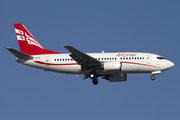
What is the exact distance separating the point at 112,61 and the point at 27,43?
14899 millimetres

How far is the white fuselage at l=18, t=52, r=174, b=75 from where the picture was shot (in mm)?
52250

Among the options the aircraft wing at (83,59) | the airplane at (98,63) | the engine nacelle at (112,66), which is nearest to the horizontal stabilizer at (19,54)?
the airplane at (98,63)

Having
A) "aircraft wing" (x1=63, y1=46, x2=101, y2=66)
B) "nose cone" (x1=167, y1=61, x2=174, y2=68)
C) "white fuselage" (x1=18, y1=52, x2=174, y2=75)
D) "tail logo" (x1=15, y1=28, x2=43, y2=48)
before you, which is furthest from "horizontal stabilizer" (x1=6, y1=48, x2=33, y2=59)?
"nose cone" (x1=167, y1=61, x2=174, y2=68)

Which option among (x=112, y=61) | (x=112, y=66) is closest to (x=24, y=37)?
(x=112, y=61)

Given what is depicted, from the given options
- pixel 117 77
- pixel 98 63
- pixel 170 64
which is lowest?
pixel 117 77

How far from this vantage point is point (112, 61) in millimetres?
52219

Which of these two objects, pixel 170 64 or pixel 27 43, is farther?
pixel 27 43

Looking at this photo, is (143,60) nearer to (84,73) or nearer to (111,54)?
(111,54)

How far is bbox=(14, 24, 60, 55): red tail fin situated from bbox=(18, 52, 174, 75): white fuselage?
175cm

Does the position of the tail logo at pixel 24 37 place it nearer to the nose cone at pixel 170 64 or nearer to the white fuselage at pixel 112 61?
the white fuselage at pixel 112 61

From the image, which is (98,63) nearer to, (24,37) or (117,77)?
(117,77)

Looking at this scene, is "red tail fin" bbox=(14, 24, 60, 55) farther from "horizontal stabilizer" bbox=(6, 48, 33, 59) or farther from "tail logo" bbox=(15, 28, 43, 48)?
"horizontal stabilizer" bbox=(6, 48, 33, 59)

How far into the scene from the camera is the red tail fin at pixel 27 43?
55.3 m

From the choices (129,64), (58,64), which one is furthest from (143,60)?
(58,64)
